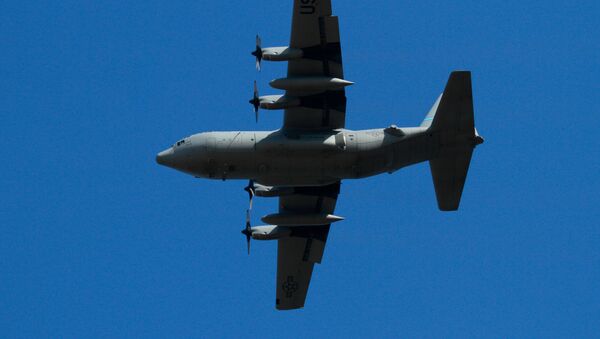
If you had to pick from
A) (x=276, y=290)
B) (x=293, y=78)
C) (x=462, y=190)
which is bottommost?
(x=276, y=290)

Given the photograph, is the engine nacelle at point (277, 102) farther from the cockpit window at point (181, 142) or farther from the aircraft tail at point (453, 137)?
the aircraft tail at point (453, 137)

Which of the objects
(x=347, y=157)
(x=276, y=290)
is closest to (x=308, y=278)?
(x=276, y=290)

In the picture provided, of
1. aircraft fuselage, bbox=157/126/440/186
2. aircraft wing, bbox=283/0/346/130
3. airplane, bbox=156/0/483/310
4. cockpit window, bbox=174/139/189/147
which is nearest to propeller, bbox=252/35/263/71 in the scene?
airplane, bbox=156/0/483/310

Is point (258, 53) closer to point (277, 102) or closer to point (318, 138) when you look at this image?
point (277, 102)

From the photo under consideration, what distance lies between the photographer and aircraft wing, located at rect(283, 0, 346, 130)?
53781 millimetres

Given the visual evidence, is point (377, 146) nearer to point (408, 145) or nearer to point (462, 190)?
point (408, 145)

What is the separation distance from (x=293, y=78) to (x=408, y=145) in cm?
643

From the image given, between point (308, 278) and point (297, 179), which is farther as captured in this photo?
point (308, 278)

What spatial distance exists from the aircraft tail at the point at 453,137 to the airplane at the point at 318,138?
48 mm

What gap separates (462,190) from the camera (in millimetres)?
57375

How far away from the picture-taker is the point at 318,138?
55312mm

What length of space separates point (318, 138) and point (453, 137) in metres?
6.54

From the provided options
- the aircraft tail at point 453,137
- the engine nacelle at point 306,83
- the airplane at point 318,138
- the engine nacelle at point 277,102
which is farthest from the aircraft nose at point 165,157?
Result: the aircraft tail at point 453,137

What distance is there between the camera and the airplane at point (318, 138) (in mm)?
54250
